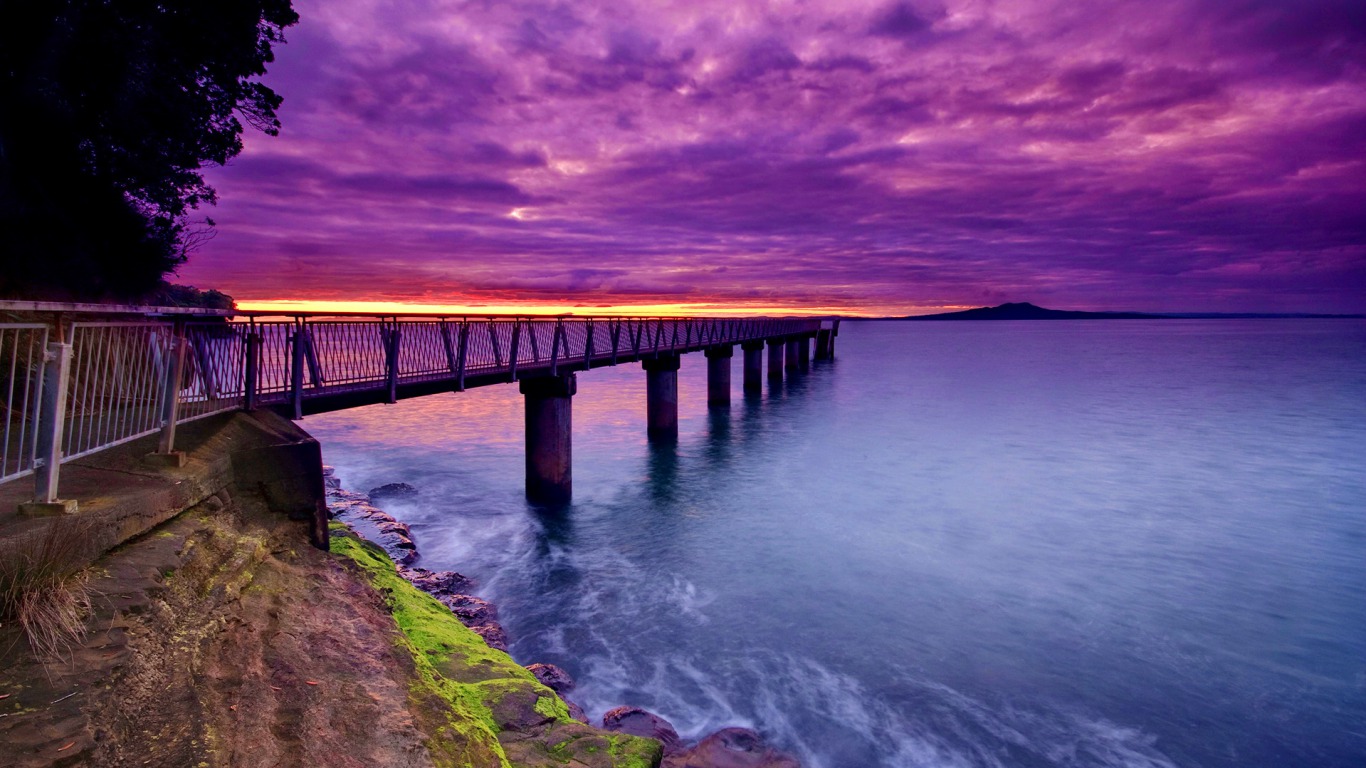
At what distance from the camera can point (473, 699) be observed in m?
6.33

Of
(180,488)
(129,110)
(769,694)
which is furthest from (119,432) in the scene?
(129,110)

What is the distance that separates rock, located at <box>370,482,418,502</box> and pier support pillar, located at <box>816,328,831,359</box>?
198 feet

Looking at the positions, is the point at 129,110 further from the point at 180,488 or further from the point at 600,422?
the point at 600,422

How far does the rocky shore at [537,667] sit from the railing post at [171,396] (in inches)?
185

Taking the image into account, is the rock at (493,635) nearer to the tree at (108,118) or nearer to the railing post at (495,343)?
the railing post at (495,343)

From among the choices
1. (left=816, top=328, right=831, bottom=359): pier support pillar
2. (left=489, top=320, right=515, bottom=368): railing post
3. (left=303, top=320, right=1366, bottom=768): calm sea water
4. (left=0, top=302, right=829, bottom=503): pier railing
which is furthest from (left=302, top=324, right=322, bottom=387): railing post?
(left=816, top=328, right=831, bottom=359): pier support pillar

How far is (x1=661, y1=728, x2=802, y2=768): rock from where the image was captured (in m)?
7.57

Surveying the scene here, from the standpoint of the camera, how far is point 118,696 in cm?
320

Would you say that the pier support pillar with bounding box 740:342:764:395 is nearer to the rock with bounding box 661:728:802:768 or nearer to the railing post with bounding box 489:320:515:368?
the railing post with bounding box 489:320:515:368

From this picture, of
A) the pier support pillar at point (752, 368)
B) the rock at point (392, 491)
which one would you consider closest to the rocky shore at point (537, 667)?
the rock at point (392, 491)

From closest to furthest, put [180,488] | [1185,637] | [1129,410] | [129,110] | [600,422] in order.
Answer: [180,488], [1185,637], [129,110], [600,422], [1129,410]

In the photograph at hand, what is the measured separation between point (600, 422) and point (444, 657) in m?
27.6

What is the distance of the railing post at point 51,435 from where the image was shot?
4250mm

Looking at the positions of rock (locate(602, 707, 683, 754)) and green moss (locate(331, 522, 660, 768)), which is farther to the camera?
rock (locate(602, 707, 683, 754))
